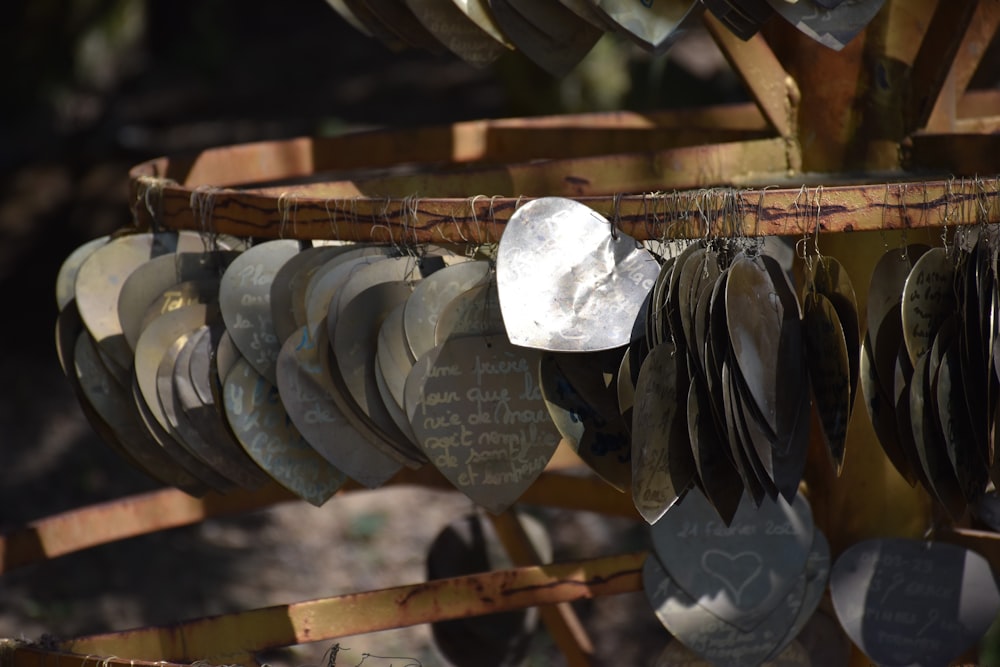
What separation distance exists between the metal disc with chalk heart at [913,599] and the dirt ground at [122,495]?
1632 millimetres

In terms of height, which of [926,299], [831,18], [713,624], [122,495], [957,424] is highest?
[831,18]

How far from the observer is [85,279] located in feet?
4.44

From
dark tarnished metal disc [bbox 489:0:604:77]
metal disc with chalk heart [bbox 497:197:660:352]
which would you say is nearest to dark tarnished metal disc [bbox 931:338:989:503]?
metal disc with chalk heart [bbox 497:197:660:352]

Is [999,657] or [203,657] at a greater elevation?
[203,657]

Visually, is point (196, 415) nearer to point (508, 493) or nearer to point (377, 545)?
point (508, 493)

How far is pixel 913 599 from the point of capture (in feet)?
4.82

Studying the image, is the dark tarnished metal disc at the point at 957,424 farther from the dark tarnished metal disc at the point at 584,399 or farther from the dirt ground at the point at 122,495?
the dirt ground at the point at 122,495

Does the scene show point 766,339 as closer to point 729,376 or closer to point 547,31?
point 729,376

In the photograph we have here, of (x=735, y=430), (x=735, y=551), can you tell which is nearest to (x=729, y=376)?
(x=735, y=430)

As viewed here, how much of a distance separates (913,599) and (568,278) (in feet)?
2.34

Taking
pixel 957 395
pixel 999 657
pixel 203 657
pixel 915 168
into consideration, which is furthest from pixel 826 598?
pixel 999 657

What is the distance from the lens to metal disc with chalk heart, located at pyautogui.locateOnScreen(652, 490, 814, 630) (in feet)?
4.88

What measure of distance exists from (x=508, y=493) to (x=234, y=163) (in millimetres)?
856

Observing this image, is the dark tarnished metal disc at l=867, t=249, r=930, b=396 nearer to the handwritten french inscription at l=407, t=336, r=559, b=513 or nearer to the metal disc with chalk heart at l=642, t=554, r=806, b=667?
the handwritten french inscription at l=407, t=336, r=559, b=513
